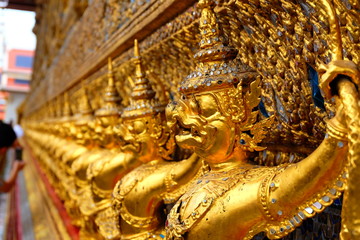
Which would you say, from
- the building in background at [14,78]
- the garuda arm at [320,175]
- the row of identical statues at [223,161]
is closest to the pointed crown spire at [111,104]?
the row of identical statues at [223,161]

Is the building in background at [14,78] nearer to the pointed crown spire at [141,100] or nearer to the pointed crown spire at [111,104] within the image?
the pointed crown spire at [111,104]

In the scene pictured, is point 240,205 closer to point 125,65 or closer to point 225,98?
point 225,98

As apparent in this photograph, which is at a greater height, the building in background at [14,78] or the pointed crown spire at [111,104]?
the building in background at [14,78]

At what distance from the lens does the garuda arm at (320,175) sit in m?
0.35

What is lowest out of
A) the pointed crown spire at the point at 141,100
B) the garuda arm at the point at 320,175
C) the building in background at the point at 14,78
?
the garuda arm at the point at 320,175

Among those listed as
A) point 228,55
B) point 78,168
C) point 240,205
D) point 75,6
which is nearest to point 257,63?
point 228,55

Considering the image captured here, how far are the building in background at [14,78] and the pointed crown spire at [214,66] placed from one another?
11927 millimetres

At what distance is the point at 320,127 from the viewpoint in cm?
55

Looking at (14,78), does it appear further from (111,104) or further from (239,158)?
(239,158)

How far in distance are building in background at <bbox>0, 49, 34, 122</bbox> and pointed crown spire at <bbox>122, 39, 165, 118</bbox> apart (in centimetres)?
1164

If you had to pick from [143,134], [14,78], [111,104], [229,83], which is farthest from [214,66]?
[14,78]

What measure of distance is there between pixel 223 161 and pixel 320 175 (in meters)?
0.19

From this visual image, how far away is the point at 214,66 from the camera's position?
0.54m

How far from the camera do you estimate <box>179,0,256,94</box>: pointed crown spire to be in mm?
524
